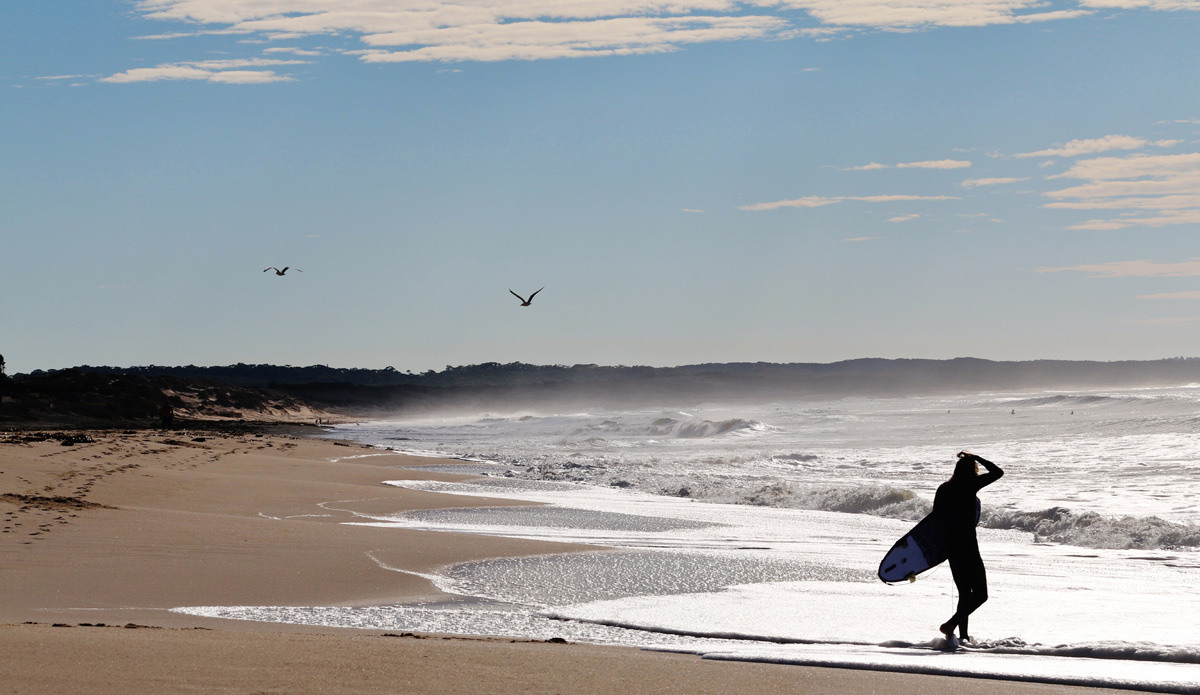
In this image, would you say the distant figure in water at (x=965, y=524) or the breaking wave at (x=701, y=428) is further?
the breaking wave at (x=701, y=428)

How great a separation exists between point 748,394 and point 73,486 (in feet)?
331

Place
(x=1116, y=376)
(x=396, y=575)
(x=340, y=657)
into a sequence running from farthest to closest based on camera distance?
1. (x=1116, y=376)
2. (x=396, y=575)
3. (x=340, y=657)

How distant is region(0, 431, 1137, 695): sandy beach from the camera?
169 inches

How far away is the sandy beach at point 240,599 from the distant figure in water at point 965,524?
156 centimetres

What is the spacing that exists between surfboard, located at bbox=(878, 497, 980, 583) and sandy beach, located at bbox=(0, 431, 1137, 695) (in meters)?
2.03

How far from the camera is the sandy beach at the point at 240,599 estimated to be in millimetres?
4301

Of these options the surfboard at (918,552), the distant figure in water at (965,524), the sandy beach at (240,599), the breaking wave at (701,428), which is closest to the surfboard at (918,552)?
the surfboard at (918,552)

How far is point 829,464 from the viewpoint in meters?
23.3

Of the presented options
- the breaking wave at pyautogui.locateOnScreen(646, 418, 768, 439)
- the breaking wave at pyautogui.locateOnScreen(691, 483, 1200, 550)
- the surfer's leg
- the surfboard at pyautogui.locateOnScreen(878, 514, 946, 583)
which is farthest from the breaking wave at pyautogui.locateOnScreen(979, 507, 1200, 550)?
the breaking wave at pyautogui.locateOnScreen(646, 418, 768, 439)

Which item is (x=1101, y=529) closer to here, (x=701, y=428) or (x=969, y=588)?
(x=969, y=588)

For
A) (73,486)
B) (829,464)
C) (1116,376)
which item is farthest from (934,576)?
(1116,376)

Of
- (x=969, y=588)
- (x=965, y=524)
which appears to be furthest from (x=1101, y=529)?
(x=969, y=588)

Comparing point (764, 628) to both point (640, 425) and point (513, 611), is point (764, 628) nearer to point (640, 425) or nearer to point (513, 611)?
point (513, 611)

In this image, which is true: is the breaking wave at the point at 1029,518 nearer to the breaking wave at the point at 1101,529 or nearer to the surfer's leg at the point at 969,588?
the breaking wave at the point at 1101,529
